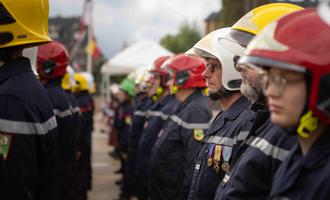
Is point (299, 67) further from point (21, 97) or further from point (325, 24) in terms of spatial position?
point (21, 97)

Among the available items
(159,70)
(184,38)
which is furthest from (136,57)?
(184,38)

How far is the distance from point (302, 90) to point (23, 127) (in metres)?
1.77

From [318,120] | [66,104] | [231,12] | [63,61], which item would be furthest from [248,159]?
[231,12]

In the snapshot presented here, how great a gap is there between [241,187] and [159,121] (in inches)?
184

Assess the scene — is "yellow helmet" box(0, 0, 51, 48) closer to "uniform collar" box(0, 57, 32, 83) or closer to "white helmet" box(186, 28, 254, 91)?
"uniform collar" box(0, 57, 32, 83)

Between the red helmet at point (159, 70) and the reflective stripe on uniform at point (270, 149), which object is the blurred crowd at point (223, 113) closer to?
the reflective stripe on uniform at point (270, 149)

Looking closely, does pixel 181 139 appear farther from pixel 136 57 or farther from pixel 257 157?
pixel 136 57

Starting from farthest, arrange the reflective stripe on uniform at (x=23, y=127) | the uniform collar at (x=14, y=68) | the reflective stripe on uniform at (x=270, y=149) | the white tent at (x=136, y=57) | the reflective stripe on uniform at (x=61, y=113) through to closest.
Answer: the white tent at (x=136, y=57) → the reflective stripe on uniform at (x=61, y=113) → the uniform collar at (x=14, y=68) → the reflective stripe on uniform at (x=23, y=127) → the reflective stripe on uniform at (x=270, y=149)

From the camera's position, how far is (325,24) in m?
2.28

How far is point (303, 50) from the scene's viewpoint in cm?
221

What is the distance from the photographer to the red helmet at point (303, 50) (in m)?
2.17

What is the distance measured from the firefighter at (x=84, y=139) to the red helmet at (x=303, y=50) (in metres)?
7.19

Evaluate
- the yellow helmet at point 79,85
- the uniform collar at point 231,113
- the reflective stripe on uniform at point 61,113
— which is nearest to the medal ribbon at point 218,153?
the uniform collar at point 231,113

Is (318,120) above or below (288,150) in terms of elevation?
above
